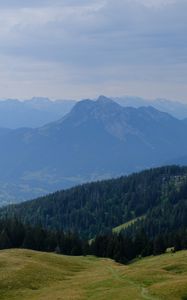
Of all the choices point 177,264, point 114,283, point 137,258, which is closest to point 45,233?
point 137,258

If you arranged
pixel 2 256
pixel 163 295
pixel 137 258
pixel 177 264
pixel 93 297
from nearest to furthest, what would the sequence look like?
pixel 163 295, pixel 93 297, pixel 177 264, pixel 2 256, pixel 137 258

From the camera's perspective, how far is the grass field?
54.1 m

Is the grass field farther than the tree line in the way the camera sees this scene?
No

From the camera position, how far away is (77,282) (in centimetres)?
6938

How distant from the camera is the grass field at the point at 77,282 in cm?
5409

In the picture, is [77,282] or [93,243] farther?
[93,243]

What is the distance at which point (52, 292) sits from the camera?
205 ft

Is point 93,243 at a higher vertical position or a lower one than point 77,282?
higher

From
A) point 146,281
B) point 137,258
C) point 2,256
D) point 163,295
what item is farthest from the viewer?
point 137,258

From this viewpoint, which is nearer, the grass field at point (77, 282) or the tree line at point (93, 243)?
the grass field at point (77, 282)

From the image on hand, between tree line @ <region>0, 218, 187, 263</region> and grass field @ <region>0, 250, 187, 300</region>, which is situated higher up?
tree line @ <region>0, 218, 187, 263</region>

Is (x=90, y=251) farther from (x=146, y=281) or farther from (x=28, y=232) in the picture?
(x=146, y=281)

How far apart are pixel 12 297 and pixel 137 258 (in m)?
78.2

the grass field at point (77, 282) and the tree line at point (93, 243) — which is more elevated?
the tree line at point (93, 243)
